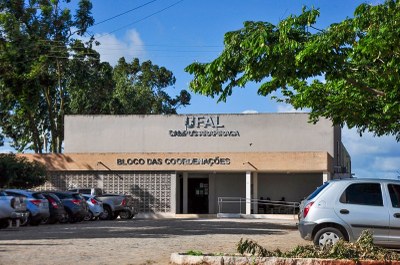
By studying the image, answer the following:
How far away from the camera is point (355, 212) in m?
14.3

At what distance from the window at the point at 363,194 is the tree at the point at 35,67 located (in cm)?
1859

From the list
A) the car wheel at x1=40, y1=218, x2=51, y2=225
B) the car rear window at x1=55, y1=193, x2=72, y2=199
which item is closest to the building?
the car rear window at x1=55, y1=193, x2=72, y2=199

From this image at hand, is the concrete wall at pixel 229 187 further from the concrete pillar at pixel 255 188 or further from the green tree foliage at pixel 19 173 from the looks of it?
the green tree foliage at pixel 19 173

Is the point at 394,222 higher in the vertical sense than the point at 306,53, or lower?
lower

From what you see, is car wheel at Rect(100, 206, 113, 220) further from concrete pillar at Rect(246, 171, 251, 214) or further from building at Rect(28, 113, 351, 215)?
concrete pillar at Rect(246, 171, 251, 214)

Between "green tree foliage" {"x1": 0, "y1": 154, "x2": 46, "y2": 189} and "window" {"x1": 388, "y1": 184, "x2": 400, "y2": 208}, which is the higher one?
"green tree foliage" {"x1": 0, "y1": 154, "x2": 46, "y2": 189}

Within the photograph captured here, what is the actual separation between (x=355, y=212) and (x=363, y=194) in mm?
477

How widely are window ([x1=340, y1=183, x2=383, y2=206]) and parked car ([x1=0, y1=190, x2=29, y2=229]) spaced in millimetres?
13164

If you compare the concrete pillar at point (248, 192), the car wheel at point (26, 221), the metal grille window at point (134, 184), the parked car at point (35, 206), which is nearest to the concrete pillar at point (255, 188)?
the concrete pillar at point (248, 192)

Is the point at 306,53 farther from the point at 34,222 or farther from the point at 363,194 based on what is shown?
the point at 34,222

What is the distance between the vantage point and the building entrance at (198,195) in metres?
44.6

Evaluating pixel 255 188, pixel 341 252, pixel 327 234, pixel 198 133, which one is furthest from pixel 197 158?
pixel 341 252

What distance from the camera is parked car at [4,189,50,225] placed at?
2630 cm

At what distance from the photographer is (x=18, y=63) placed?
29703 mm
